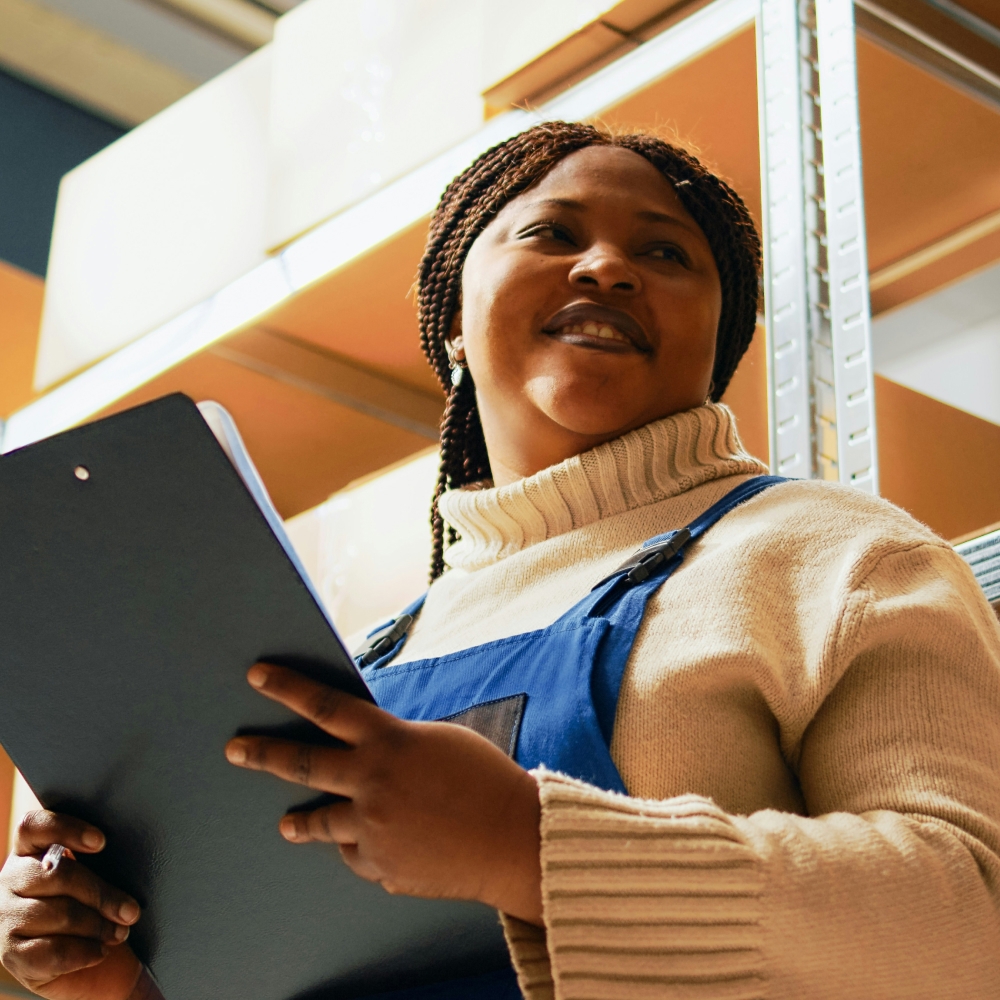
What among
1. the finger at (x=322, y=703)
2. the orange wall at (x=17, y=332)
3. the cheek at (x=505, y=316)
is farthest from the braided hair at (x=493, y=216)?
the orange wall at (x=17, y=332)

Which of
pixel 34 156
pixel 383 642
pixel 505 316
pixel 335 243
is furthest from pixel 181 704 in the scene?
pixel 34 156

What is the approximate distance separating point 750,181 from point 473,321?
0.53m

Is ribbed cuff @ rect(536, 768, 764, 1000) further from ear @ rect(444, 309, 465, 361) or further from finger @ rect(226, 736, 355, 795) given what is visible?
ear @ rect(444, 309, 465, 361)

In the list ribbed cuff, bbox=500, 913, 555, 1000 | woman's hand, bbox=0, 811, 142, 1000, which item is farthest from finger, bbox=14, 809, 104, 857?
ribbed cuff, bbox=500, 913, 555, 1000

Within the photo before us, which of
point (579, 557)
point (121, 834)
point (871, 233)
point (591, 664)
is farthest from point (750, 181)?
point (121, 834)

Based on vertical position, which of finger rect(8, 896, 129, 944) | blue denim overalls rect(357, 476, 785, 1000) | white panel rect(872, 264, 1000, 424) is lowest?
finger rect(8, 896, 129, 944)

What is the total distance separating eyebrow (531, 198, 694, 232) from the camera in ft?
3.76

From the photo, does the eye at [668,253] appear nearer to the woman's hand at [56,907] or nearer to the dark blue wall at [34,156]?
the woman's hand at [56,907]

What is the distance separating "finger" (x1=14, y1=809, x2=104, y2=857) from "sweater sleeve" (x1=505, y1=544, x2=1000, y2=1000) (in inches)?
10.6

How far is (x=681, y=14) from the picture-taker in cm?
150

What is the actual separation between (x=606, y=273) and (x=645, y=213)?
0.29ft

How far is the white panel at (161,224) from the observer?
2086 millimetres

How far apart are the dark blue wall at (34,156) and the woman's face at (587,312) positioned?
196 centimetres

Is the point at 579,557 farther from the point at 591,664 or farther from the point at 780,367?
the point at 780,367
